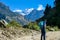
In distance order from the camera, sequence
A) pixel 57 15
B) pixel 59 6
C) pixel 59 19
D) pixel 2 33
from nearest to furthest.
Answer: pixel 2 33
pixel 59 19
pixel 57 15
pixel 59 6

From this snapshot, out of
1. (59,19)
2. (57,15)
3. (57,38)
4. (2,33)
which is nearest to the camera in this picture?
(57,38)

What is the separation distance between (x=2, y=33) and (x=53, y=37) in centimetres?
421

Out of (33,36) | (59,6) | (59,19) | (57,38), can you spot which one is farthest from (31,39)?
(59,6)

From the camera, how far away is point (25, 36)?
20016 mm

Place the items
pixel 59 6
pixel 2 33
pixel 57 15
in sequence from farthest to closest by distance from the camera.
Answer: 1. pixel 59 6
2. pixel 57 15
3. pixel 2 33

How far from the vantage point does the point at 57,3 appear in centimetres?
6153

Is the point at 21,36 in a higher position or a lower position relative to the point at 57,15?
lower

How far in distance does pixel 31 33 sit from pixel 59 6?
Result: 128ft

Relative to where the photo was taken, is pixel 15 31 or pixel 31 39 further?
pixel 15 31

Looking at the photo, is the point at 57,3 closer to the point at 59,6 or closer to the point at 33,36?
the point at 59,6

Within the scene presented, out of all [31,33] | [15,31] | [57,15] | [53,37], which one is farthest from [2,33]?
[57,15]

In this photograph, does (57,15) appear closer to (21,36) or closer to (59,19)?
(59,19)

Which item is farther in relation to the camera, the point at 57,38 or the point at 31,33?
the point at 31,33

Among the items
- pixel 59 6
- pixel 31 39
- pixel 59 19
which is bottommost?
pixel 31 39
